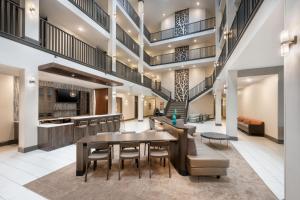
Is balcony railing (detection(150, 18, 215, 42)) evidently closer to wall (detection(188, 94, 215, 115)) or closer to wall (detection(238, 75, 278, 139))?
wall (detection(188, 94, 215, 115))

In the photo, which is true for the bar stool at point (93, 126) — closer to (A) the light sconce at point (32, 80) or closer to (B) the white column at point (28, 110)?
(B) the white column at point (28, 110)

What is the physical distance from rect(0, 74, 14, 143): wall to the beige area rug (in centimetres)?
408

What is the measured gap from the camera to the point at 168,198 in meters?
2.63

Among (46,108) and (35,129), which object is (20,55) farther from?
(46,108)

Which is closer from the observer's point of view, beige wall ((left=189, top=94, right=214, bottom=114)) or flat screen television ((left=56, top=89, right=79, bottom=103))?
flat screen television ((left=56, top=89, right=79, bottom=103))

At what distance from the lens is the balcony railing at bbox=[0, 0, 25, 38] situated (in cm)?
433

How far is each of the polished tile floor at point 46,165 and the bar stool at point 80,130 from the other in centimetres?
61

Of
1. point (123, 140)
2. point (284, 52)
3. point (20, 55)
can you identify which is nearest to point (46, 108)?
point (20, 55)

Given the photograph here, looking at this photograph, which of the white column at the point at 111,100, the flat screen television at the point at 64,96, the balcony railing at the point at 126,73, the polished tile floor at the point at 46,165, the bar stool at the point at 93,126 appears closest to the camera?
the polished tile floor at the point at 46,165

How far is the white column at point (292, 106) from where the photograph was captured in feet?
6.17

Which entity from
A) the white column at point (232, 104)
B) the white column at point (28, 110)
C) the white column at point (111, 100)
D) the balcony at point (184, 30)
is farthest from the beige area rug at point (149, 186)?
the balcony at point (184, 30)

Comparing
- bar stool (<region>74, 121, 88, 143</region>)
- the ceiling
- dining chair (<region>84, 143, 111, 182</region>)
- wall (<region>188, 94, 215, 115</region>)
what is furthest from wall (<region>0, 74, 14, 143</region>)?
wall (<region>188, 94, 215, 115</region>)

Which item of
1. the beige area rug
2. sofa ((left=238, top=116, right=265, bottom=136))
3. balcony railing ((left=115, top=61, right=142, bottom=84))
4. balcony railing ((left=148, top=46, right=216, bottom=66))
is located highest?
balcony railing ((left=148, top=46, right=216, bottom=66))

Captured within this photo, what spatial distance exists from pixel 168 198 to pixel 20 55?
5574 mm
